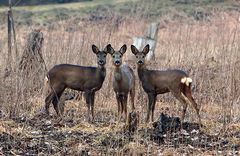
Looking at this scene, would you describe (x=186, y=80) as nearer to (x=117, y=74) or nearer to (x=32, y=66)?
(x=117, y=74)

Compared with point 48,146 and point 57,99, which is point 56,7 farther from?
point 48,146

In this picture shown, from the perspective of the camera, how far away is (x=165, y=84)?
11492 millimetres

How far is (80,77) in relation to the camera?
1160 cm

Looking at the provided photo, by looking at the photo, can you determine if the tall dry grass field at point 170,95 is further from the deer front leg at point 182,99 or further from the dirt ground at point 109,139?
the deer front leg at point 182,99

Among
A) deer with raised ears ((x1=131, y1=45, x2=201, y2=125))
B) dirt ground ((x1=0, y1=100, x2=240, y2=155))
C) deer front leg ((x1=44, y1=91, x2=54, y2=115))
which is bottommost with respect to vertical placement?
dirt ground ((x1=0, y1=100, x2=240, y2=155))

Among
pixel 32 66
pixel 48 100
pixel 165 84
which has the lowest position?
pixel 48 100

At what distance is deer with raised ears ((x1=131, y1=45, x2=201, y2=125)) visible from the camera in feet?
37.0

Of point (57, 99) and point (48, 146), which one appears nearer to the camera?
point (48, 146)

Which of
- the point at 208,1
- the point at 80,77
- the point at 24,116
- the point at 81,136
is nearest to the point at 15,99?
the point at 24,116

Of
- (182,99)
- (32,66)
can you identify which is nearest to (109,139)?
(182,99)

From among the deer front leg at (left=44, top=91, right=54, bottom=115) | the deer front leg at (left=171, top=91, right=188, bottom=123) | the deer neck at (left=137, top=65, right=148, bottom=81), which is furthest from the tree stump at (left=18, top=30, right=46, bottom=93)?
the deer front leg at (left=171, top=91, right=188, bottom=123)

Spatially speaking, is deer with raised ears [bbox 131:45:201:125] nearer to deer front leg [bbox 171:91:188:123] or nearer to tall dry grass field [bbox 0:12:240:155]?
deer front leg [bbox 171:91:188:123]

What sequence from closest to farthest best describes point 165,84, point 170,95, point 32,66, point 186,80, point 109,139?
point 109,139 < point 186,80 < point 165,84 < point 170,95 < point 32,66

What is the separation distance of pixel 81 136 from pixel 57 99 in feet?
6.38
